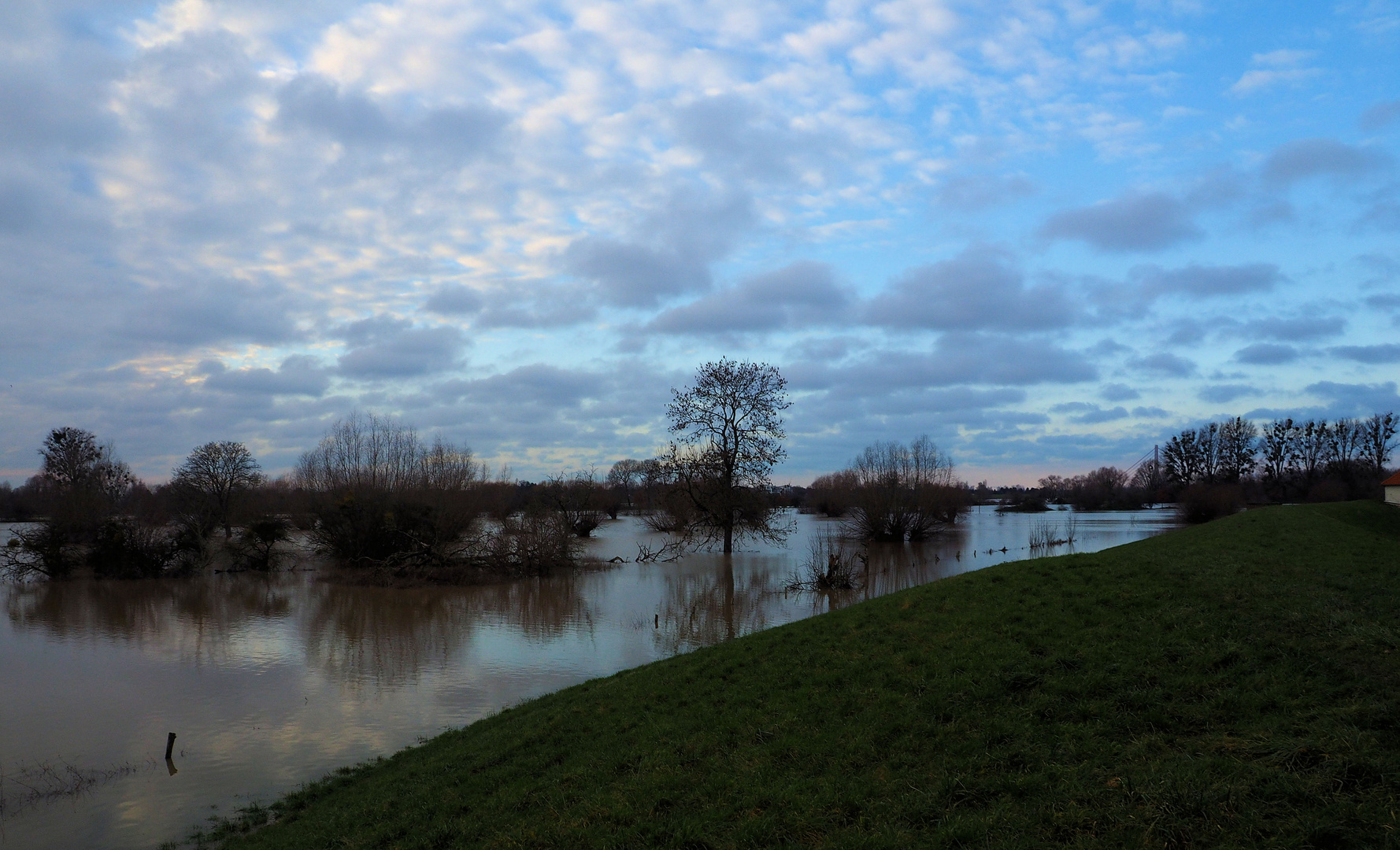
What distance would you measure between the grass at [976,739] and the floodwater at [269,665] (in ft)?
7.29

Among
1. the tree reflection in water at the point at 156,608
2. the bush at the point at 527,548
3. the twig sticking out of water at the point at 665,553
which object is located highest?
the bush at the point at 527,548

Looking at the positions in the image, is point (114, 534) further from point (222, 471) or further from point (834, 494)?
point (834, 494)

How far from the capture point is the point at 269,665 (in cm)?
1827

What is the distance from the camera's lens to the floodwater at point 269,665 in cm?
1047

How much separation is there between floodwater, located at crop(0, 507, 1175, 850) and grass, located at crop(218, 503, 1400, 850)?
2223mm

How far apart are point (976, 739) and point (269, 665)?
17.9 metres

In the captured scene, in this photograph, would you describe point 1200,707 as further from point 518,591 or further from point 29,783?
point 518,591

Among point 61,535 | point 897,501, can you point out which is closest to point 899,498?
point 897,501

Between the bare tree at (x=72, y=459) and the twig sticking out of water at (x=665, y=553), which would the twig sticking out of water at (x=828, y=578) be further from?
the bare tree at (x=72, y=459)

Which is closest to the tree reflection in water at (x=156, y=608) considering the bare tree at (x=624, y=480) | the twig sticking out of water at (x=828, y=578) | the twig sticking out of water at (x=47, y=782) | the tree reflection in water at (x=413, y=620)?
the tree reflection in water at (x=413, y=620)

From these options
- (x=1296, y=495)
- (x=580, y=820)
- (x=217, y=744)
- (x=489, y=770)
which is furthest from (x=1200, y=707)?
(x=1296, y=495)

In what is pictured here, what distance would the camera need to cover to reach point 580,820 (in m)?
6.76

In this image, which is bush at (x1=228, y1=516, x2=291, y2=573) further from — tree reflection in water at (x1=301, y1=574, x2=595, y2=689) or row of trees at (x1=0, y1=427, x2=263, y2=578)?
tree reflection in water at (x1=301, y1=574, x2=595, y2=689)

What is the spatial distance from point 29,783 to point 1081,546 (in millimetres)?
43722
